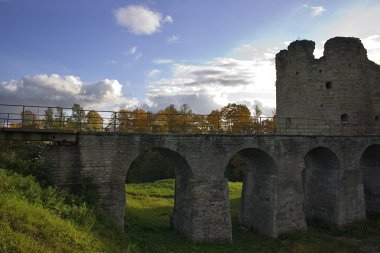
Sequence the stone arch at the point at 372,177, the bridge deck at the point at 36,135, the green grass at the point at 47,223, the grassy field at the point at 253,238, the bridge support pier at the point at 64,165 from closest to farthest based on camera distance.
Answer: the green grass at the point at 47,223
the bridge deck at the point at 36,135
the bridge support pier at the point at 64,165
the grassy field at the point at 253,238
the stone arch at the point at 372,177

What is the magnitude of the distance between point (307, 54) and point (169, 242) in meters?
16.7

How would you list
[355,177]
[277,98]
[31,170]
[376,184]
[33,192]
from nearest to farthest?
1. [33,192]
2. [31,170]
3. [355,177]
4. [376,184]
5. [277,98]

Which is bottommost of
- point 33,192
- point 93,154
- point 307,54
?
point 33,192

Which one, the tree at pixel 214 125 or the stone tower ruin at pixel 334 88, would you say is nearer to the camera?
the tree at pixel 214 125

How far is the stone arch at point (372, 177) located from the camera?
2255 cm

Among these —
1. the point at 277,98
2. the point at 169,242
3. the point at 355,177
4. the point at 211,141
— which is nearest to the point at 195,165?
the point at 211,141

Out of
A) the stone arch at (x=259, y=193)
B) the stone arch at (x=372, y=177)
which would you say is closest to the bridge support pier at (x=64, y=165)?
the stone arch at (x=259, y=193)

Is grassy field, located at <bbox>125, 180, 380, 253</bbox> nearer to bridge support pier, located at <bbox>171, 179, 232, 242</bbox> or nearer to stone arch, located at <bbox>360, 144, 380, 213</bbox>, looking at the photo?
bridge support pier, located at <bbox>171, 179, 232, 242</bbox>

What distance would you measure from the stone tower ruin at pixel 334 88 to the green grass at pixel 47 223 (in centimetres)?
1581

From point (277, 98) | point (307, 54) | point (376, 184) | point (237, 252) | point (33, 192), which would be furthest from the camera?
point (277, 98)

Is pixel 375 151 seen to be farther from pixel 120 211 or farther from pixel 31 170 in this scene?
pixel 31 170

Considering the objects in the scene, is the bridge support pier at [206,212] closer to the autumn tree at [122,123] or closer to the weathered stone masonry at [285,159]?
the weathered stone masonry at [285,159]

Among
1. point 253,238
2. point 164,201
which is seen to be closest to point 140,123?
point 164,201

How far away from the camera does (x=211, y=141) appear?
16.1m
